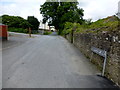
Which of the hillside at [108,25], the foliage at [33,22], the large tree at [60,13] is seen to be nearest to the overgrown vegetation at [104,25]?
the hillside at [108,25]

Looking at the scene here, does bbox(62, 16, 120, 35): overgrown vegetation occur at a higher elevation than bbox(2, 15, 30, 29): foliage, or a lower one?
lower

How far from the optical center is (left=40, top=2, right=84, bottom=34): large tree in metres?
34.1

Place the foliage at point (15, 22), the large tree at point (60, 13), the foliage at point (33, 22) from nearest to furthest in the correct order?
the large tree at point (60, 13) → the foliage at point (15, 22) → the foliage at point (33, 22)

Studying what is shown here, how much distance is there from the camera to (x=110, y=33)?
14.3 ft

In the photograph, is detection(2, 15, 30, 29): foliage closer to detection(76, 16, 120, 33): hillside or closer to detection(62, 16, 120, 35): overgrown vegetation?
detection(62, 16, 120, 35): overgrown vegetation

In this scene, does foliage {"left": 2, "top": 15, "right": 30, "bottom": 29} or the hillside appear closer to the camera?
the hillside

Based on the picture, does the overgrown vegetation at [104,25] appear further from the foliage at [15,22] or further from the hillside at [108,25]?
the foliage at [15,22]

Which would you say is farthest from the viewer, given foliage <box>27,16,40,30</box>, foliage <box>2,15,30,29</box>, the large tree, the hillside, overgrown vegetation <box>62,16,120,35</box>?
foliage <box>27,16,40,30</box>

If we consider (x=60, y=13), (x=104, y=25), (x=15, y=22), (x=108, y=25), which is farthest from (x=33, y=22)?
(x=108, y=25)

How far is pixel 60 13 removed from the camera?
38.1m

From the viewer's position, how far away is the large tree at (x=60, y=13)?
34.1 meters

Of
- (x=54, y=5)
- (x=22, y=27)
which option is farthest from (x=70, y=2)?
(x=22, y=27)

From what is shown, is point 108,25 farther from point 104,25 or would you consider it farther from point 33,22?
point 33,22

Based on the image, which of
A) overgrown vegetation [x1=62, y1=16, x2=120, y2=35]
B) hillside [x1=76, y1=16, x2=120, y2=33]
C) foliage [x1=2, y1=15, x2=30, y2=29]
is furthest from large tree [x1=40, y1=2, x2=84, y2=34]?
hillside [x1=76, y1=16, x2=120, y2=33]
